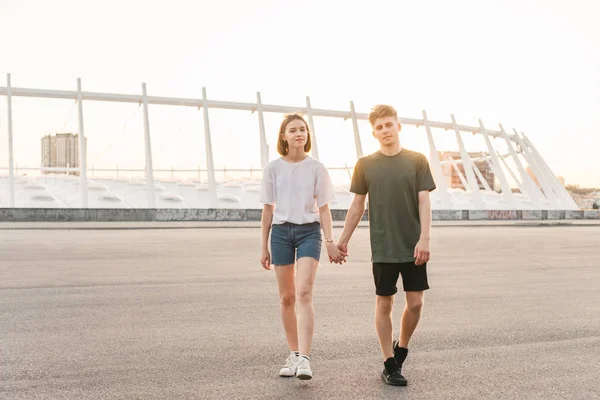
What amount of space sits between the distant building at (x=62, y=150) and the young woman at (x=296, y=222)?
2652 centimetres

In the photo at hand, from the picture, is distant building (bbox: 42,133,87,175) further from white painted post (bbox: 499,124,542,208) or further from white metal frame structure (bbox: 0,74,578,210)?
white painted post (bbox: 499,124,542,208)

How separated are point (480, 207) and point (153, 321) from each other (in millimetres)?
33289

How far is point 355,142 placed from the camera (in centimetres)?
3372

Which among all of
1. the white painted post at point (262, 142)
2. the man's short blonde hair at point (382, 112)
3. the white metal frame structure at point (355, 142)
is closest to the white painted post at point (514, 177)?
the white metal frame structure at point (355, 142)

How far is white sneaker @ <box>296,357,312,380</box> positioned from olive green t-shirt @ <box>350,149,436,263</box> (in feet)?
2.63

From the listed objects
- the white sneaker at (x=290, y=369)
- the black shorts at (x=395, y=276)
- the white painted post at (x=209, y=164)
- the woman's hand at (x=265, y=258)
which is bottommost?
the white sneaker at (x=290, y=369)

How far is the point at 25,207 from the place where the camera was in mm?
30781

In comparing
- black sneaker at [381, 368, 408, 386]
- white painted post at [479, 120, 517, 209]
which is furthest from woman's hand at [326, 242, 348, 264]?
white painted post at [479, 120, 517, 209]

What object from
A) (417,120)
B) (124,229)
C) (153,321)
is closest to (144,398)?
(153,321)

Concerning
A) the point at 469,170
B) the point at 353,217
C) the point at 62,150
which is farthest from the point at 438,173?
the point at 353,217

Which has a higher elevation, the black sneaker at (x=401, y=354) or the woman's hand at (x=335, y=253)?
the woman's hand at (x=335, y=253)

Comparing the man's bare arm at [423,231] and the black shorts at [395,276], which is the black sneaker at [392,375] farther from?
the man's bare arm at [423,231]

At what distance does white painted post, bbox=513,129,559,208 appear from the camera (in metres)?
42.5

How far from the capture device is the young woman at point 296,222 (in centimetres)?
470
